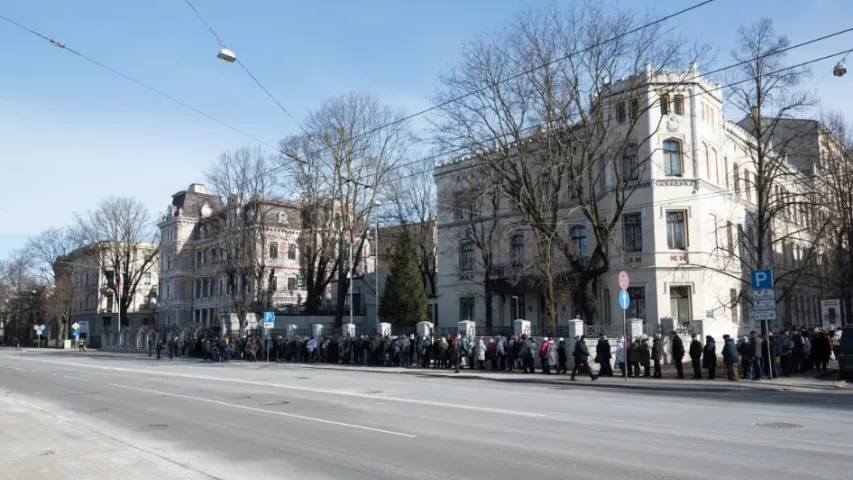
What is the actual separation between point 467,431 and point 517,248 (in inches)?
1369

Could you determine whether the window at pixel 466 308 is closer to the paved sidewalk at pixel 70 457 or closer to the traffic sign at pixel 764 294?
the traffic sign at pixel 764 294

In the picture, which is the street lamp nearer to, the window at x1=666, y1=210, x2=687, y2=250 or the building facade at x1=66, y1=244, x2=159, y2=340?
the window at x1=666, y1=210, x2=687, y2=250

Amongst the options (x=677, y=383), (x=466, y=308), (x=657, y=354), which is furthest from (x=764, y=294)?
(x=466, y=308)

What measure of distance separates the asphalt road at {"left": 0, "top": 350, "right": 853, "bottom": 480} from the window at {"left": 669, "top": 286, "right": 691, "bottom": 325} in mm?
18879

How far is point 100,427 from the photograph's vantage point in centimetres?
1259

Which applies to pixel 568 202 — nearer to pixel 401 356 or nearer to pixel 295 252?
pixel 401 356

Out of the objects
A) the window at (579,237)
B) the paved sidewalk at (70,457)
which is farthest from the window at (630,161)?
the paved sidewalk at (70,457)

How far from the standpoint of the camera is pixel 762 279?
835 inches

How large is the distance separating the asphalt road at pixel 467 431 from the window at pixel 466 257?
28.1 metres

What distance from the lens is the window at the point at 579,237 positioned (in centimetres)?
4184

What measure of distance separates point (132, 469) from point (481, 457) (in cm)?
437

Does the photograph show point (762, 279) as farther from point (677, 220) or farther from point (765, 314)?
point (677, 220)

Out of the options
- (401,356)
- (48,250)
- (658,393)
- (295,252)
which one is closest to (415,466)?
(658,393)

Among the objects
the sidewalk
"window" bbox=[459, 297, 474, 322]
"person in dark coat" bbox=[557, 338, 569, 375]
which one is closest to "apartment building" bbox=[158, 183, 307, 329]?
"window" bbox=[459, 297, 474, 322]
